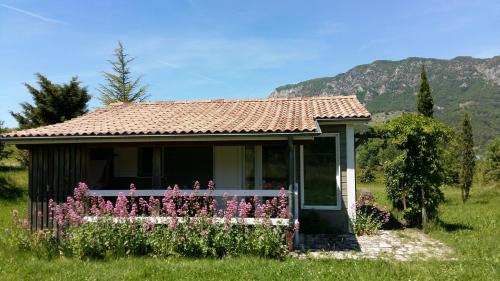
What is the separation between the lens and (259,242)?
7.85m

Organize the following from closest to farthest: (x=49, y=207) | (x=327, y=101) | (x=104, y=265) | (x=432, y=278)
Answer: (x=432, y=278)
(x=104, y=265)
(x=49, y=207)
(x=327, y=101)

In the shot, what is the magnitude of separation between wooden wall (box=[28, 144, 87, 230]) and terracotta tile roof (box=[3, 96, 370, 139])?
21.6 inches

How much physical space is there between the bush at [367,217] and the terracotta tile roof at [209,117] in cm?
261

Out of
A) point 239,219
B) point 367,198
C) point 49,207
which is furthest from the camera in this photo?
point 367,198

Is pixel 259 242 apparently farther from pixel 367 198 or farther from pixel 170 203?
pixel 367 198

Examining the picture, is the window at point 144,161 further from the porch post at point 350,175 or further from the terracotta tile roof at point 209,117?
the porch post at point 350,175

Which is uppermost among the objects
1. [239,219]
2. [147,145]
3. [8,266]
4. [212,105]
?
[212,105]

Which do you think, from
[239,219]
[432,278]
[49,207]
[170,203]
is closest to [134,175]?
[49,207]

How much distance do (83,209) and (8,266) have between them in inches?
69.1

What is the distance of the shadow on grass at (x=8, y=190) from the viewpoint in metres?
17.3

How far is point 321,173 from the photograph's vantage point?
11336 mm

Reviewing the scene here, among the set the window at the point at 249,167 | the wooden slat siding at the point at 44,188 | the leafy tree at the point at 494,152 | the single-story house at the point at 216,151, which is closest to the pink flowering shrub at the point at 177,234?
the single-story house at the point at 216,151

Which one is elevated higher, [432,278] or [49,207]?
[49,207]

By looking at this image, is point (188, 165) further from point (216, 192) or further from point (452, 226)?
point (452, 226)
